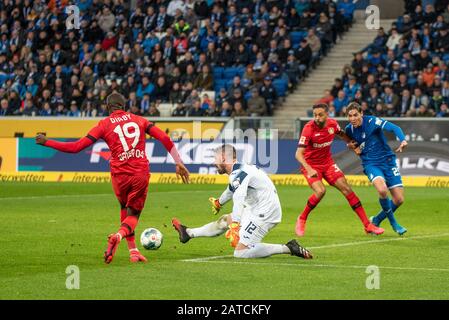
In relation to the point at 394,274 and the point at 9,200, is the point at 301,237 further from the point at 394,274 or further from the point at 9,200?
the point at 9,200

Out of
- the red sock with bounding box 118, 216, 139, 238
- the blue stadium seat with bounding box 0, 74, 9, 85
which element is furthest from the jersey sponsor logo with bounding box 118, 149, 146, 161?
the blue stadium seat with bounding box 0, 74, 9, 85

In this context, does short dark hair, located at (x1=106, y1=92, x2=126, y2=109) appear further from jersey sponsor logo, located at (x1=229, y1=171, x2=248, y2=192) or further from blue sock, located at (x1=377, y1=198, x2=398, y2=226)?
blue sock, located at (x1=377, y1=198, x2=398, y2=226)

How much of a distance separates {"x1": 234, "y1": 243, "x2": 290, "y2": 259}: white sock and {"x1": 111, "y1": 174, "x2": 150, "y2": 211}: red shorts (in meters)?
1.48

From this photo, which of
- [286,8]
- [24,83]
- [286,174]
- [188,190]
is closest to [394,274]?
[188,190]

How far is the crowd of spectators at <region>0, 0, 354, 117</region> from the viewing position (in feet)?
122

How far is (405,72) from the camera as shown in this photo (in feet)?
112

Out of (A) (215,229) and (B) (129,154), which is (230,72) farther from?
(B) (129,154)

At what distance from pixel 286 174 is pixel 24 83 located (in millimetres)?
13585

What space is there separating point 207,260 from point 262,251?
73 cm

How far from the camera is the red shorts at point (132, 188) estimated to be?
13.9m

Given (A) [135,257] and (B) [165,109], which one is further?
(B) [165,109]

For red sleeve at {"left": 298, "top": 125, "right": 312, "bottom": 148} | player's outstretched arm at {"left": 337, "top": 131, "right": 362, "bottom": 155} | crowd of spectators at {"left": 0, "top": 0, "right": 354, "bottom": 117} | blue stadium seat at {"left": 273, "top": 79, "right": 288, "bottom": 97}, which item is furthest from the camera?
blue stadium seat at {"left": 273, "top": 79, "right": 288, "bottom": 97}

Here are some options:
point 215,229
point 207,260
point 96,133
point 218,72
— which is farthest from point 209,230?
point 218,72

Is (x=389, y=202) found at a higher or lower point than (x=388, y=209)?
higher
